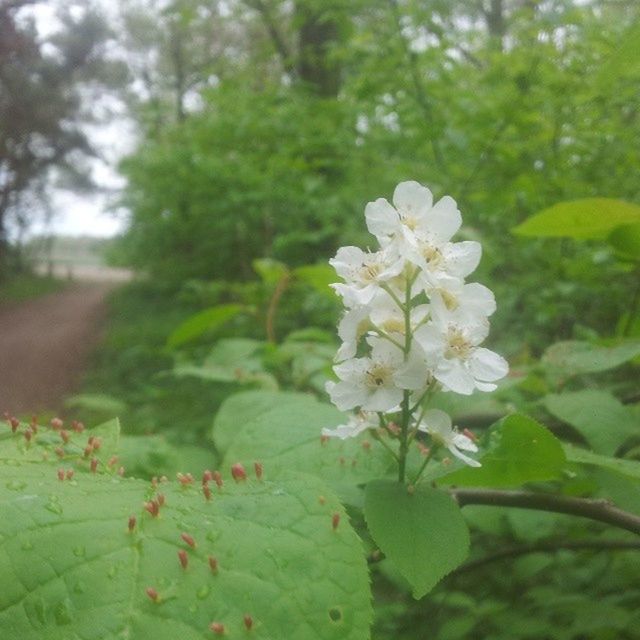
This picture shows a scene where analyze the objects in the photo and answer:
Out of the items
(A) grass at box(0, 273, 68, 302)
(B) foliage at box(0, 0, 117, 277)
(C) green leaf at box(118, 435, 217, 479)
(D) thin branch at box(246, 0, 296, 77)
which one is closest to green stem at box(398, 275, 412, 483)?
(C) green leaf at box(118, 435, 217, 479)

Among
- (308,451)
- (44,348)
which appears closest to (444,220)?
(308,451)

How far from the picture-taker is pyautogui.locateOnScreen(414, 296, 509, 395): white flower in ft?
2.71

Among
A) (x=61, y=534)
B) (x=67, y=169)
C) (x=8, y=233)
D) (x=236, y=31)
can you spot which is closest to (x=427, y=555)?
(x=61, y=534)

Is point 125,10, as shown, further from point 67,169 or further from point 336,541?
point 336,541

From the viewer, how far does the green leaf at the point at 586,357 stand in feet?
3.77

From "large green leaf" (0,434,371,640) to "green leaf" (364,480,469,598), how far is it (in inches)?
3.0

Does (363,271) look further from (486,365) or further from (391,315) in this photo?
(486,365)

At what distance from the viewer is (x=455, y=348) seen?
2.81 ft

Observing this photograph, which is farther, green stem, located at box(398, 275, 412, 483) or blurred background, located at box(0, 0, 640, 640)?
blurred background, located at box(0, 0, 640, 640)

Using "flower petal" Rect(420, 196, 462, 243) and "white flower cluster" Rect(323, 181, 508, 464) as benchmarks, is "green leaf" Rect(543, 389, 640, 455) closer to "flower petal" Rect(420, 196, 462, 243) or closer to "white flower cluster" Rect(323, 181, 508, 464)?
"white flower cluster" Rect(323, 181, 508, 464)

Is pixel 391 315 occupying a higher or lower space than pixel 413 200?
lower

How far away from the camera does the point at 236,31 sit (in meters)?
9.13

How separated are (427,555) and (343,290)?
0.97ft

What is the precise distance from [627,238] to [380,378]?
0.58m
